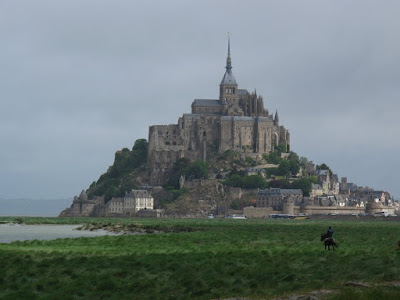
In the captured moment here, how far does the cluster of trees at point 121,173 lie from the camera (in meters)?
165

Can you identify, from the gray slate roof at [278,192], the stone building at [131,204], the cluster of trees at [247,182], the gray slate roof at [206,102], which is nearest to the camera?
the gray slate roof at [278,192]

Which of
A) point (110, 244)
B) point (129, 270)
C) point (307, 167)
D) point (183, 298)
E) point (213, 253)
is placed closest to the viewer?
point (183, 298)

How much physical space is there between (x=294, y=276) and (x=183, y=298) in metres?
5.44

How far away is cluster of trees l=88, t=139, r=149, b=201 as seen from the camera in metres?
165

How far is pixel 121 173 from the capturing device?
6786 inches

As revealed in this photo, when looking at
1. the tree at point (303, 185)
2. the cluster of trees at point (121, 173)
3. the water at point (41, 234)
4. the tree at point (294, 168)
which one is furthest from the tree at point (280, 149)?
the water at point (41, 234)

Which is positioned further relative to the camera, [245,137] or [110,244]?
[245,137]

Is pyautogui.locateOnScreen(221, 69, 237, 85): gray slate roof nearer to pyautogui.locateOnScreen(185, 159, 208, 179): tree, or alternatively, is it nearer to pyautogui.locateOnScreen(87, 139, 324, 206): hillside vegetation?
pyautogui.locateOnScreen(87, 139, 324, 206): hillside vegetation

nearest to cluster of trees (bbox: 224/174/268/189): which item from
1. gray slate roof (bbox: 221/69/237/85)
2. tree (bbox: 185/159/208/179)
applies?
tree (bbox: 185/159/208/179)

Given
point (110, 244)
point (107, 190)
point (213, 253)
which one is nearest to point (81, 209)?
point (107, 190)

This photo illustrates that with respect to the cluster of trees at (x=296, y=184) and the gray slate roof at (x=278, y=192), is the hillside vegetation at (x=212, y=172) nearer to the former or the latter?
A: the cluster of trees at (x=296, y=184)

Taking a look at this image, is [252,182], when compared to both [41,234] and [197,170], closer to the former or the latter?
[197,170]

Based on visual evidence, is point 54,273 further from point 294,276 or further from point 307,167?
point 307,167

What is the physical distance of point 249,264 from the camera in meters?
33.2
